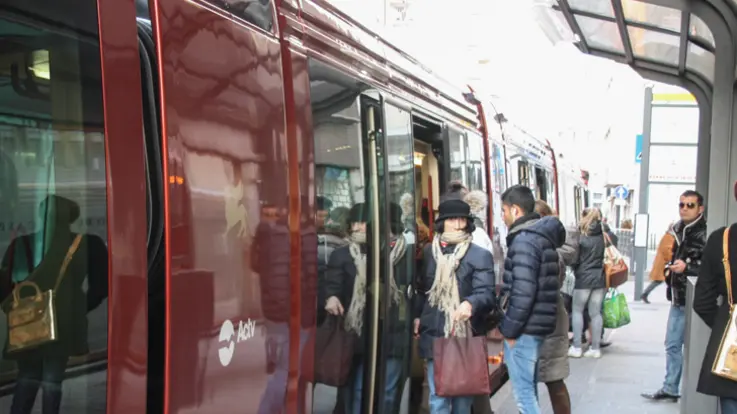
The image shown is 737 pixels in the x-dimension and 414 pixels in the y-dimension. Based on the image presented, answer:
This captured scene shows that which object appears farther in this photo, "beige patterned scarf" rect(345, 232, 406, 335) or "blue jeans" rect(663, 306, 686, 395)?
"blue jeans" rect(663, 306, 686, 395)

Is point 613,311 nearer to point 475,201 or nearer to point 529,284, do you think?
point 475,201

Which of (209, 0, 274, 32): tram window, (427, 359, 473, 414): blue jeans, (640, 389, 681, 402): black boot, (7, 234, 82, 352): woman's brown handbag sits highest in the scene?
(209, 0, 274, 32): tram window

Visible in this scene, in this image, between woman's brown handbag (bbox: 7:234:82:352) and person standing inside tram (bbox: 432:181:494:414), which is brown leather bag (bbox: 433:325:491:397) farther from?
woman's brown handbag (bbox: 7:234:82:352)

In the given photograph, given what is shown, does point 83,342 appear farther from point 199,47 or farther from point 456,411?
point 456,411

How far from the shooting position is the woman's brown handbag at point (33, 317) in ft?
7.81

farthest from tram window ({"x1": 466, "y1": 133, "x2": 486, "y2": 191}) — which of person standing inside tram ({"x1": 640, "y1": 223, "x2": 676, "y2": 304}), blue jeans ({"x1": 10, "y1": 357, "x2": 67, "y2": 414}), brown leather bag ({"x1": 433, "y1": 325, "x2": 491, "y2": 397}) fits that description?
blue jeans ({"x1": 10, "y1": 357, "x2": 67, "y2": 414})

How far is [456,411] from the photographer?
6273mm

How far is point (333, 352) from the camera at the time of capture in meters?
4.66

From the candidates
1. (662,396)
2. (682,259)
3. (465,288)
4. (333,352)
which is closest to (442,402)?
(465,288)

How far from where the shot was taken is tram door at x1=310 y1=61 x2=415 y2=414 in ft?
14.7

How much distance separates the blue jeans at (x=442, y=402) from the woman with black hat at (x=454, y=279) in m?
0.18

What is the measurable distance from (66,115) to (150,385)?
34.6 inches

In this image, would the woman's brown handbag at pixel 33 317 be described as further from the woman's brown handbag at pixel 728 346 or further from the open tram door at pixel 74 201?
the woman's brown handbag at pixel 728 346

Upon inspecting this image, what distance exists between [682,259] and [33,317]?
6.51m
